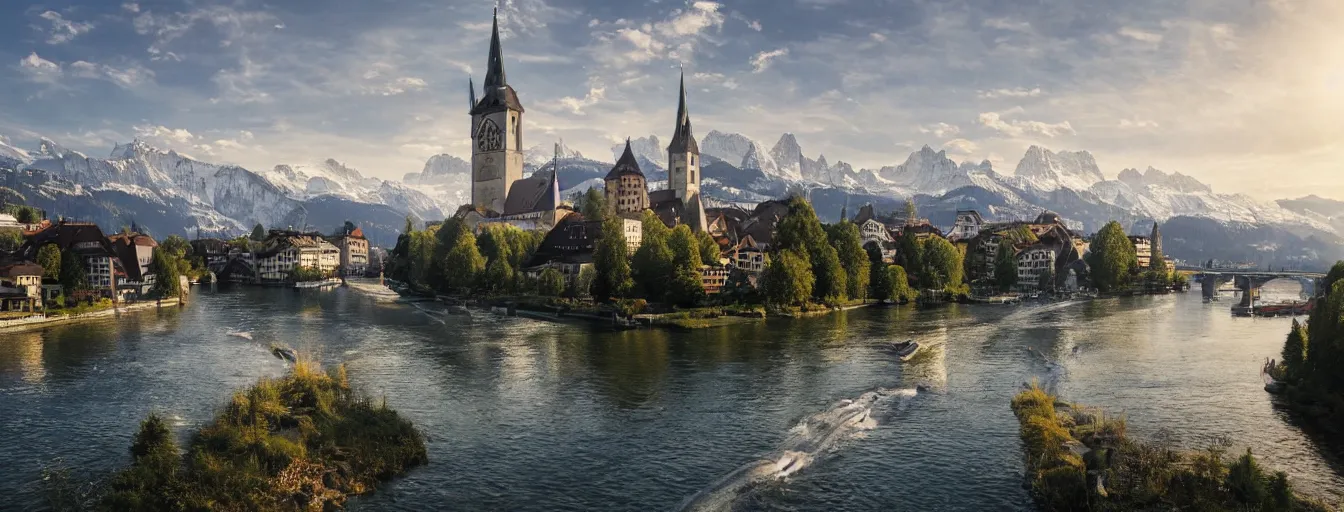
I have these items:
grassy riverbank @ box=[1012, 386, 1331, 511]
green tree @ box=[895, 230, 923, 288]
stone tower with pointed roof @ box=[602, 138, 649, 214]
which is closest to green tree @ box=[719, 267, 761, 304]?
green tree @ box=[895, 230, 923, 288]

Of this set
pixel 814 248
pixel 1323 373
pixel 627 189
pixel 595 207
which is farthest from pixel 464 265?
pixel 1323 373

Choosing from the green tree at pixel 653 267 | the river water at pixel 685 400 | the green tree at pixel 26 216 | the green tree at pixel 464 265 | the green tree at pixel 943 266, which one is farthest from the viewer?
the green tree at pixel 26 216

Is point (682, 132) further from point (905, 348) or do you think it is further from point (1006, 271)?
point (905, 348)

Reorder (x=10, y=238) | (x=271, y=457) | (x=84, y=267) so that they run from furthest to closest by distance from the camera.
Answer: (x=10, y=238) → (x=84, y=267) → (x=271, y=457)

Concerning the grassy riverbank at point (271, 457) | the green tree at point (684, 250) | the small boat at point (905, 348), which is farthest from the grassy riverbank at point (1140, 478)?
the green tree at point (684, 250)

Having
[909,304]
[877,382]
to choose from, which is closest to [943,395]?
[877,382]

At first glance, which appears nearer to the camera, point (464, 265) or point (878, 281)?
point (878, 281)

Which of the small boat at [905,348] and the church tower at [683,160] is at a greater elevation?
the church tower at [683,160]

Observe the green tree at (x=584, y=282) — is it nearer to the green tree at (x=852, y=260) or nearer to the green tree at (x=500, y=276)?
the green tree at (x=500, y=276)
